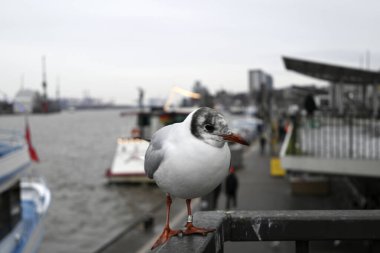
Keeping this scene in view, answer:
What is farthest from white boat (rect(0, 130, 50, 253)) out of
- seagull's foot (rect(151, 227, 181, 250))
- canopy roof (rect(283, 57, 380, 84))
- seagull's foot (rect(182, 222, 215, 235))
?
seagull's foot (rect(182, 222, 215, 235))

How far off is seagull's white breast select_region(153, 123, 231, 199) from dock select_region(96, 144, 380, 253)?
303mm

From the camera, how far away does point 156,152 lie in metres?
3.21

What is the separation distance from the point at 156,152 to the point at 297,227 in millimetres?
1039

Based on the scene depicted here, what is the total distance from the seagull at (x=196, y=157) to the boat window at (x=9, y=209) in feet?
35.5

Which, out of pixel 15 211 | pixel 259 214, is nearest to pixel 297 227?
pixel 259 214

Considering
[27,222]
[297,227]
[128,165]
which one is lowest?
[128,165]

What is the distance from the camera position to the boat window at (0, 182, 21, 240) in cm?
1292

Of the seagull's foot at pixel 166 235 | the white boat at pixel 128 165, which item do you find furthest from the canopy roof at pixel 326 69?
the seagull's foot at pixel 166 235

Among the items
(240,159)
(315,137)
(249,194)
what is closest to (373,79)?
(315,137)

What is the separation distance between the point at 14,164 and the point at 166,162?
1165 cm

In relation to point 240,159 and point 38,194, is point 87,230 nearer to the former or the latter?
point 38,194

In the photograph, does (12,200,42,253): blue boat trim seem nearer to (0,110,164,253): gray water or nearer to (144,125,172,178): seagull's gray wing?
(0,110,164,253): gray water

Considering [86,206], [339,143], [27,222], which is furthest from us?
[86,206]

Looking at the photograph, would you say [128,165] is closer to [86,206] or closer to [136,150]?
[136,150]
